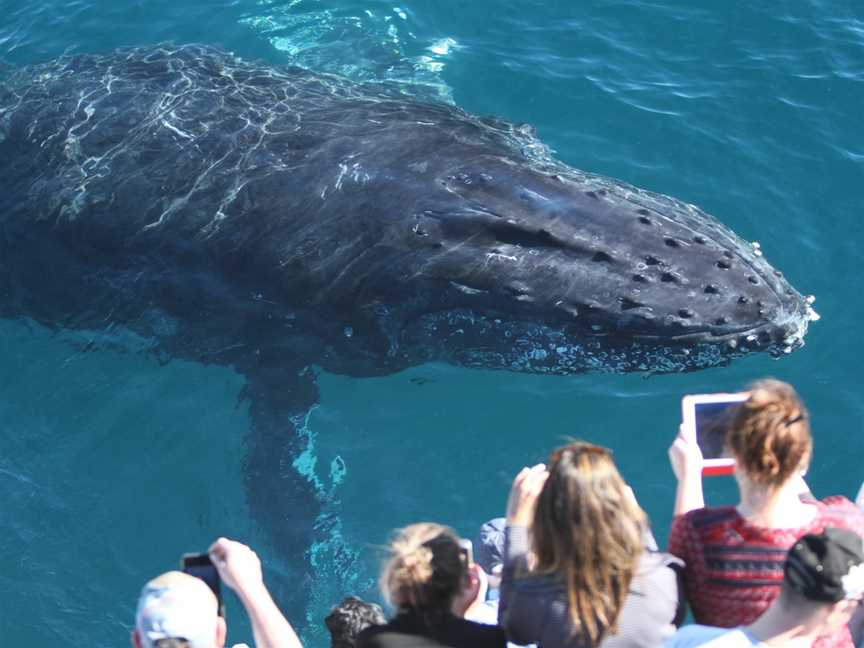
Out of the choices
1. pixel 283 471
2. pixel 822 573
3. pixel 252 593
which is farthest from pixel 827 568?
pixel 283 471

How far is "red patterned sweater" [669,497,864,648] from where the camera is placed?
19.5 feet

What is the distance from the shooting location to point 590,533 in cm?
560

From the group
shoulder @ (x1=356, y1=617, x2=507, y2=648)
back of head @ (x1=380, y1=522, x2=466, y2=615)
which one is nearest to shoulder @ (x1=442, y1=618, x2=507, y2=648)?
shoulder @ (x1=356, y1=617, x2=507, y2=648)

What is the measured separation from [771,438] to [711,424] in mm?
1750

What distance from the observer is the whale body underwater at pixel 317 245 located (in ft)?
33.9

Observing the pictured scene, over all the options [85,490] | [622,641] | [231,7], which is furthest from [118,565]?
[231,7]

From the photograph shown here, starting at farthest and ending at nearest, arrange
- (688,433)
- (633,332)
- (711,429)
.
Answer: (633,332) → (711,429) → (688,433)

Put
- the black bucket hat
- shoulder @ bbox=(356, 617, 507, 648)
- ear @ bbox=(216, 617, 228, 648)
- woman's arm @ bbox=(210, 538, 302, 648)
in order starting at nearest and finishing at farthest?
the black bucket hat
shoulder @ bbox=(356, 617, 507, 648)
ear @ bbox=(216, 617, 228, 648)
woman's arm @ bbox=(210, 538, 302, 648)

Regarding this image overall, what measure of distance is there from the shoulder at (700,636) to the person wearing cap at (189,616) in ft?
8.00

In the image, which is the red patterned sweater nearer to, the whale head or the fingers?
the fingers

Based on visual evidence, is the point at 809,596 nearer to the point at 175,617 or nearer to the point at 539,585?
the point at 539,585

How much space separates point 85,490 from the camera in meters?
13.0

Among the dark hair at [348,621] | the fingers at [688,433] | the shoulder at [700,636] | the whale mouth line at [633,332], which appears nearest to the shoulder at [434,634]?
the dark hair at [348,621]

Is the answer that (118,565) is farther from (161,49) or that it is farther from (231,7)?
(231,7)
